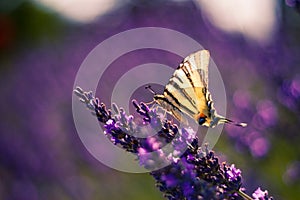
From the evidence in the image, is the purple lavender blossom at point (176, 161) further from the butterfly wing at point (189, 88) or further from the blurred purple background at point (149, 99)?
the blurred purple background at point (149, 99)

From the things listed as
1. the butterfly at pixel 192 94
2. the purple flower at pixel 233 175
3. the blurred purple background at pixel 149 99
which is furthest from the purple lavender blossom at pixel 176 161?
the blurred purple background at pixel 149 99

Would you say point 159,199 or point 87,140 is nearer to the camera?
point 159,199

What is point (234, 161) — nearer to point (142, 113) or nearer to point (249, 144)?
point (249, 144)

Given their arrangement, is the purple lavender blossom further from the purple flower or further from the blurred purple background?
the blurred purple background

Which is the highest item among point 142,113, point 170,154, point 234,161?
point 142,113

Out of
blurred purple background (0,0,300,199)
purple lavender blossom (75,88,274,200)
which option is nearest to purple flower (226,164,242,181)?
purple lavender blossom (75,88,274,200)

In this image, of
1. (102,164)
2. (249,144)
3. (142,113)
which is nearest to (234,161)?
(249,144)

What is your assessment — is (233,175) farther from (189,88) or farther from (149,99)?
(149,99)

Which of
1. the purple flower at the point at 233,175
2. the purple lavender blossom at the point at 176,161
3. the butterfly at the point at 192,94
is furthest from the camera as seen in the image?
the butterfly at the point at 192,94

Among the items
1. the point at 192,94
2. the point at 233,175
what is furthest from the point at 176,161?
the point at 192,94
